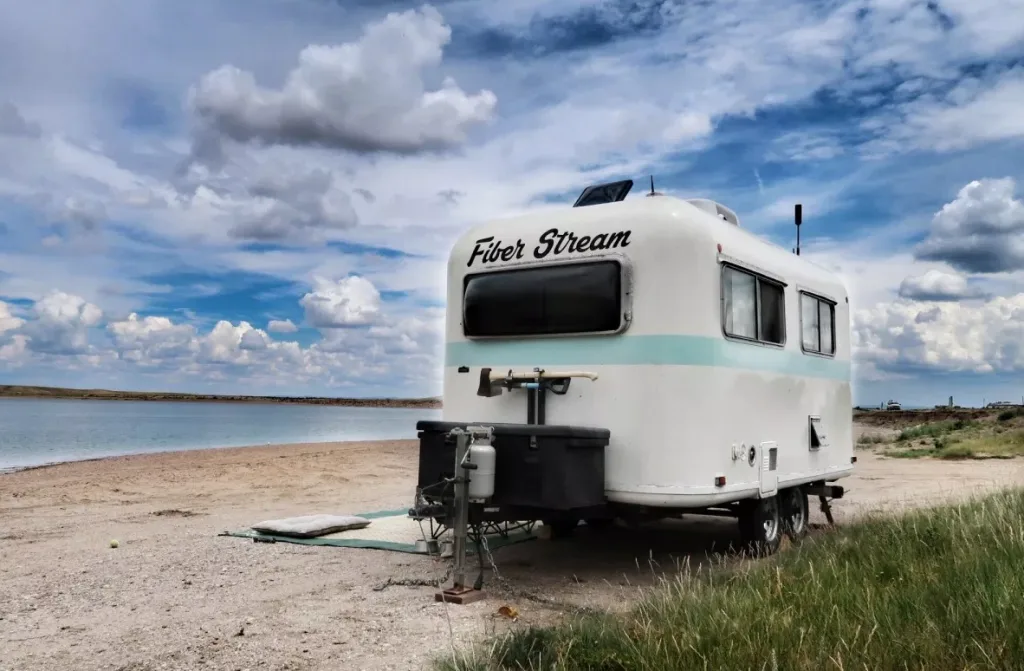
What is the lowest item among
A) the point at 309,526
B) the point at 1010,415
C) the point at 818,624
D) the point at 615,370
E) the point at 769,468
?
the point at 309,526

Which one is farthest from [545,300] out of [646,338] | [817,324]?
[817,324]

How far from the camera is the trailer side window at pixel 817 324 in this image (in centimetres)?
937

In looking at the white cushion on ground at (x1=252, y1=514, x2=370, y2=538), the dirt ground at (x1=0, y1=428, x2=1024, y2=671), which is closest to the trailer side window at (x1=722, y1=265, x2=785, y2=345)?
the dirt ground at (x1=0, y1=428, x2=1024, y2=671)

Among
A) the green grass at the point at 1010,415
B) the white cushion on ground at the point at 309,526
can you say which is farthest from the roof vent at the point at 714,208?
the green grass at the point at 1010,415

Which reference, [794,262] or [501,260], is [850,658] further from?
[794,262]

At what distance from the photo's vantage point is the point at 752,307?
26.7 ft

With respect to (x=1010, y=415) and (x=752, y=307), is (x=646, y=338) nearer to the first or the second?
(x=752, y=307)

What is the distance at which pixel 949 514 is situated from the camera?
7.83m

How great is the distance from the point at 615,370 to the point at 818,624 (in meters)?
2.97

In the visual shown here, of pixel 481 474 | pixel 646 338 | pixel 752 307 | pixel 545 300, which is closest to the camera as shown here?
pixel 481 474

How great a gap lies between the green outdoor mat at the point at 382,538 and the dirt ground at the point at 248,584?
0.20 metres

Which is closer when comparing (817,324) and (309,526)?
(309,526)

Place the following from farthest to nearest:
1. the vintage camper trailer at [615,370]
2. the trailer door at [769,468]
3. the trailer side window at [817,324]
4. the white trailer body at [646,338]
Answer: the trailer side window at [817,324], the trailer door at [769,468], the white trailer body at [646,338], the vintage camper trailer at [615,370]

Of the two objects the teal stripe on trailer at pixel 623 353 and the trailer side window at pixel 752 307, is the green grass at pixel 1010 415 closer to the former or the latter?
the trailer side window at pixel 752 307
